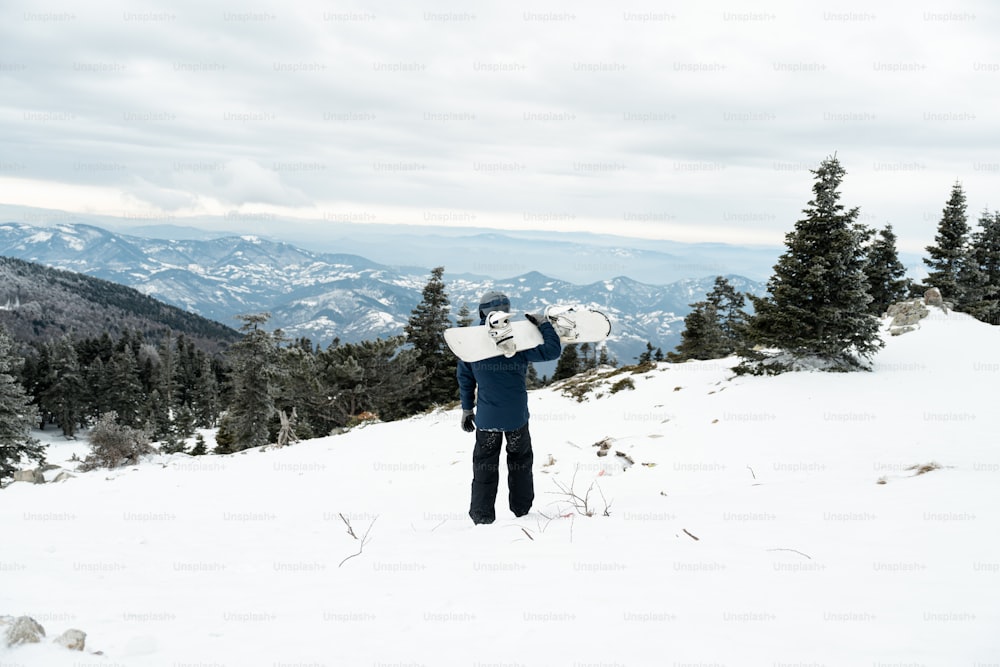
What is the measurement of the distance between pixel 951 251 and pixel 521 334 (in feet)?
128

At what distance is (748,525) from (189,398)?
108 m

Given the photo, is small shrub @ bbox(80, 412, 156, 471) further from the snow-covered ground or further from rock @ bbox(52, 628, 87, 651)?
rock @ bbox(52, 628, 87, 651)

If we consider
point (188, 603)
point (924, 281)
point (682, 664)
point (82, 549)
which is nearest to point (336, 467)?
point (82, 549)

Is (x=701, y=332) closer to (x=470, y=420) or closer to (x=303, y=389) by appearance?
(x=303, y=389)

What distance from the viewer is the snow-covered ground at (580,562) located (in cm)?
328

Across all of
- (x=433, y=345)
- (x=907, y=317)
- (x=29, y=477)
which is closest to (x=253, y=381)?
(x=433, y=345)

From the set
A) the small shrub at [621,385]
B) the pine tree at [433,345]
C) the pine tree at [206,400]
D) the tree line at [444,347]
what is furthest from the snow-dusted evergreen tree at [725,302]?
the pine tree at [206,400]

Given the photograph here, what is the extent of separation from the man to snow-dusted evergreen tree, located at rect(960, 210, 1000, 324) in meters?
36.9

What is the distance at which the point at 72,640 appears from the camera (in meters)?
3.23

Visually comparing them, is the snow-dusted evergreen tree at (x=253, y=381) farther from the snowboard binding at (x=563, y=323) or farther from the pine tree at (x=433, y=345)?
the snowboard binding at (x=563, y=323)

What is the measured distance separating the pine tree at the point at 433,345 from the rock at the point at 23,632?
113 feet

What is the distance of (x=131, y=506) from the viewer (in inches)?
353

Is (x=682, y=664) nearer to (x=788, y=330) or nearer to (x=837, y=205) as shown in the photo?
(x=788, y=330)

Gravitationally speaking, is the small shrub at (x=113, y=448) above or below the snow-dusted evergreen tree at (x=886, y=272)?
below
